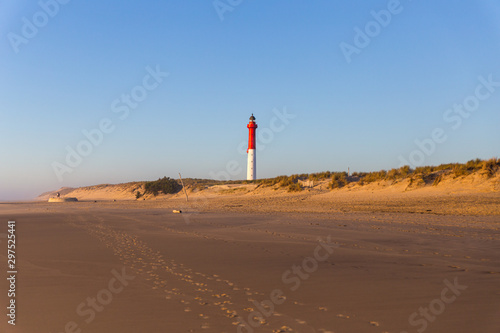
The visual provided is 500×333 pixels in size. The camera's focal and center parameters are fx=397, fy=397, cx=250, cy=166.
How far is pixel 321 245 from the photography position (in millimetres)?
8797

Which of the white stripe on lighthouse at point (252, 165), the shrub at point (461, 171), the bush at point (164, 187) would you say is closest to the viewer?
the shrub at point (461, 171)

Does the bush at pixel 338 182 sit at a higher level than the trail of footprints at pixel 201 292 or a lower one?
higher

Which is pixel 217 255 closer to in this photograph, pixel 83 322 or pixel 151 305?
pixel 151 305

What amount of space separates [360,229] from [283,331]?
855 centimetres

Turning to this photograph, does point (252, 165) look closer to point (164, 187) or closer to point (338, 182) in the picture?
point (164, 187)

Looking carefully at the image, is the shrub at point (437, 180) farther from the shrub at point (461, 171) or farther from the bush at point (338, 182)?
the bush at point (338, 182)
